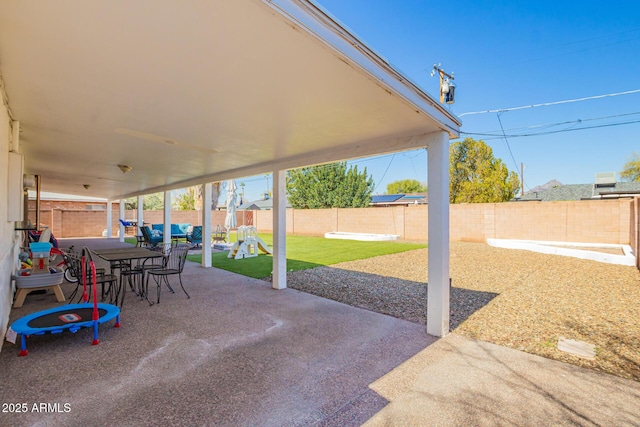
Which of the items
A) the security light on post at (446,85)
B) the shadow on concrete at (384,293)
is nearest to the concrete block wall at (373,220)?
the security light on post at (446,85)

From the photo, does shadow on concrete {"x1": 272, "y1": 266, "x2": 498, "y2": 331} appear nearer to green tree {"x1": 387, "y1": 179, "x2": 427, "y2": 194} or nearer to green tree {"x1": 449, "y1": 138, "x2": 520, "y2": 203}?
green tree {"x1": 449, "y1": 138, "x2": 520, "y2": 203}

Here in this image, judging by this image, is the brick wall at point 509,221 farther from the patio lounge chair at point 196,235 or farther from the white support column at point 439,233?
the patio lounge chair at point 196,235

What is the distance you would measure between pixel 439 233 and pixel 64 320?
4.30m

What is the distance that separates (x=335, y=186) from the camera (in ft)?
83.1

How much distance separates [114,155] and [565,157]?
24.6 meters

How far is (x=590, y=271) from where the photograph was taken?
23.8ft

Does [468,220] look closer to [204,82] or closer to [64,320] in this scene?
[204,82]

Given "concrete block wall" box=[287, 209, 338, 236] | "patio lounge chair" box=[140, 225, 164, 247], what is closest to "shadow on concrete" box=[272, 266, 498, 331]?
"patio lounge chair" box=[140, 225, 164, 247]

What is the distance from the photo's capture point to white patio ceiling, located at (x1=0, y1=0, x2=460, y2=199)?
1678 millimetres

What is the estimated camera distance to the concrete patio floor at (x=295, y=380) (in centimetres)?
209

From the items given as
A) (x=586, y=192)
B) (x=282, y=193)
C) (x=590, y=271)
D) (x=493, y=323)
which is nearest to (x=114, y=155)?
(x=282, y=193)

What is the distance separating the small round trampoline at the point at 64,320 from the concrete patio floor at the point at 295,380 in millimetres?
211

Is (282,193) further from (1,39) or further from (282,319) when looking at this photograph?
(1,39)

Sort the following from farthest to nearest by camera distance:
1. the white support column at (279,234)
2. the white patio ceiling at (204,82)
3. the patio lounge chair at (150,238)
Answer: the patio lounge chair at (150,238) → the white support column at (279,234) → the white patio ceiling at (204,82)
